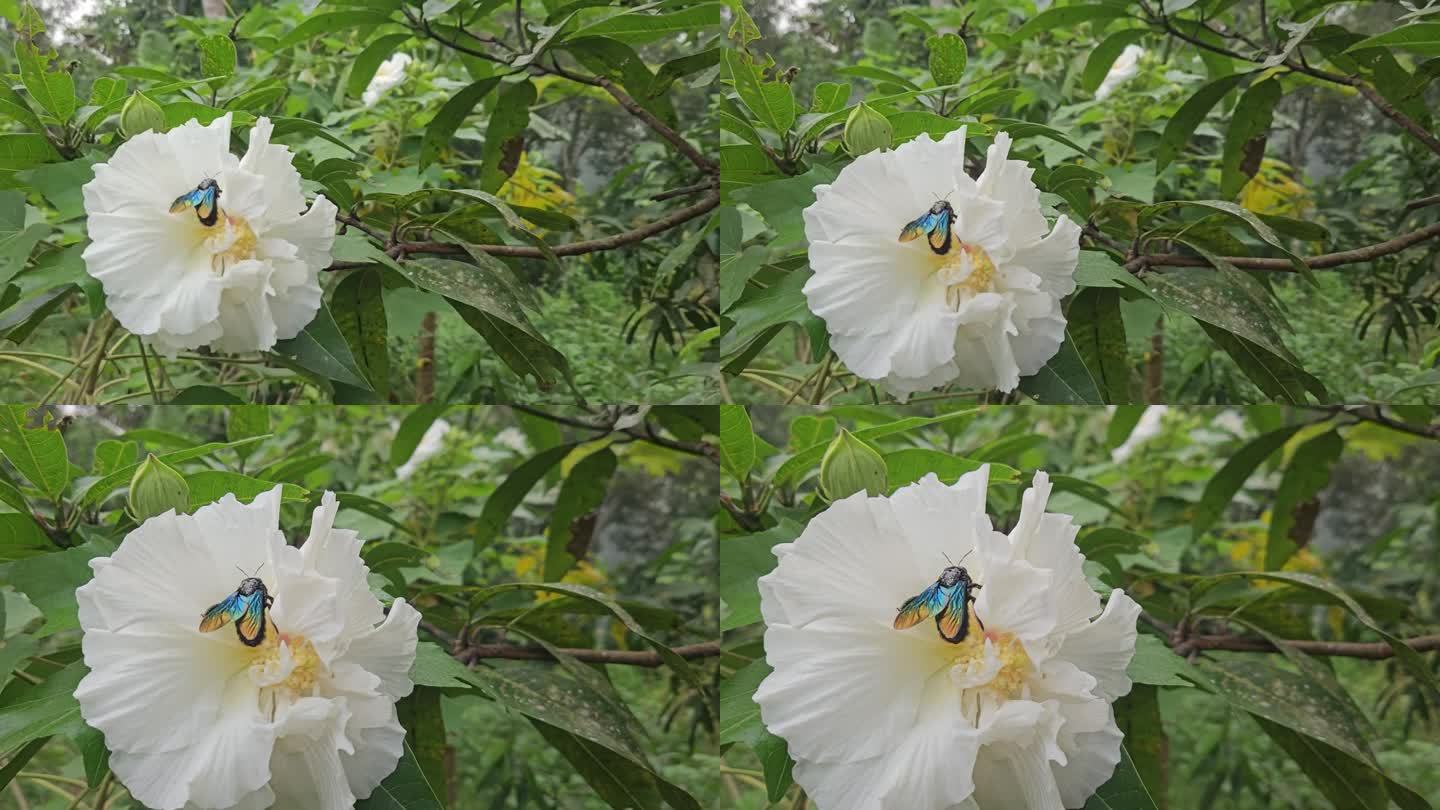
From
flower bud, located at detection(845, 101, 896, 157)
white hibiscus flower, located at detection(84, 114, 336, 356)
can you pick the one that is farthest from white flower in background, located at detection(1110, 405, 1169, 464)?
white hibiscus flower, located at detection(84, 114, 336, 356)

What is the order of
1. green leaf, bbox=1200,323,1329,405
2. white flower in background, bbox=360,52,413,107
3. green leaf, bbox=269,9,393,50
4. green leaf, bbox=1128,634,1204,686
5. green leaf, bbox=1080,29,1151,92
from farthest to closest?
white flower in background, bbox=360,52,413,107
green leaf, bbox=1080,29,1151,92
green leaf, bbox=269,9,393,50
green leaf, bbox=1200,323,1329,405
green leaf, bbox=1128,634,1204,686

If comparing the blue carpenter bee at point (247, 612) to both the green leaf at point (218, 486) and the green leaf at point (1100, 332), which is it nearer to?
the green leaf at point (218, 486)

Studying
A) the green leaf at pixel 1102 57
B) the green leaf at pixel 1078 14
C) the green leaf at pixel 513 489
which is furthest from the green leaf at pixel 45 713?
the green leaf at pixel 1102 57

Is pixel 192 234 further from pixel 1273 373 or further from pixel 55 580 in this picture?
pixel 1273 373

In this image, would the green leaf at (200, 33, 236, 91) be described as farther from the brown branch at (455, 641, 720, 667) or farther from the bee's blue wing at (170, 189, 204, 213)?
the brown branch at (455, 641, 720, 667)

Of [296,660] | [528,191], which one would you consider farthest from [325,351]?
[528,191]

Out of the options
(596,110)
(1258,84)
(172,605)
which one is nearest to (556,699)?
(172,605)
